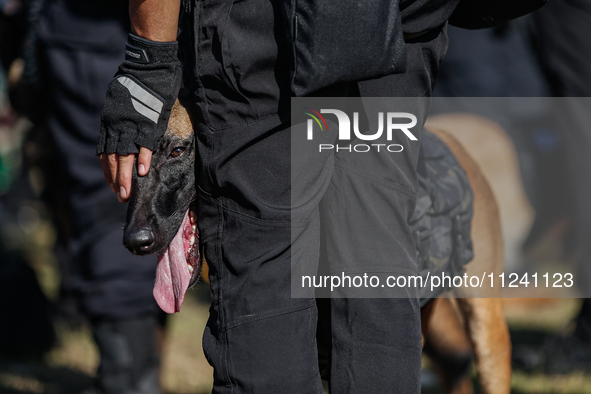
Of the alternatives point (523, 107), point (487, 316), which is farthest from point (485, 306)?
point (523, 107)

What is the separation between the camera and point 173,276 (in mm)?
1519

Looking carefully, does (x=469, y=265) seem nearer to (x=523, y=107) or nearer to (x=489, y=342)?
(x=489, y=342)

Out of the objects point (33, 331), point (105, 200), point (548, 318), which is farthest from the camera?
point (548, 318)

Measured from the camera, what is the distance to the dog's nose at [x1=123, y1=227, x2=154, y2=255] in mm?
1442

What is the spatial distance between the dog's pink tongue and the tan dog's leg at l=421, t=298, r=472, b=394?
4.66ft

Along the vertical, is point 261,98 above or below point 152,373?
above

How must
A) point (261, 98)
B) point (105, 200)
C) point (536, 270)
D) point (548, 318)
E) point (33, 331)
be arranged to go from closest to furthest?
point (261, 98) < point (105, 200) < point (33, 331) < point (548, 318) < point (536, 270)

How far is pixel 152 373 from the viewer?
8.68ft

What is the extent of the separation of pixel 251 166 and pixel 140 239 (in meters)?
0.33

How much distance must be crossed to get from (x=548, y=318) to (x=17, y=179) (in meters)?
6.13

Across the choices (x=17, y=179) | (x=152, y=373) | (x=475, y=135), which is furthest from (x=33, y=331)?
(x=17, y=179)

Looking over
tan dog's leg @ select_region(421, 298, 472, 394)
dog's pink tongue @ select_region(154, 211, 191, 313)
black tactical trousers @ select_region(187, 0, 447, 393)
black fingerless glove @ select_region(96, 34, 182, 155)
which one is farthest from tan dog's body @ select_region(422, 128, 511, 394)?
black fingerless glove @ select_region(96, 34, 182, 155)

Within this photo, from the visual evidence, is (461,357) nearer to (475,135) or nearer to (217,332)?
(217,332)

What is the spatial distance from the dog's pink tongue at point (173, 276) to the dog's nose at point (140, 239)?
0.07 meters
